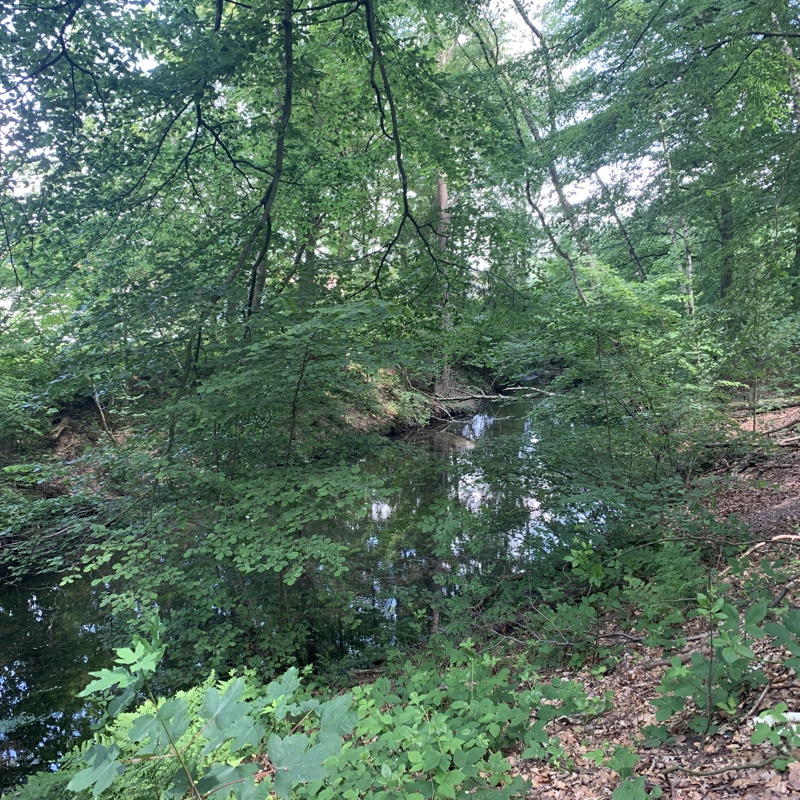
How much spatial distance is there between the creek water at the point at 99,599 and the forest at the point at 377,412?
43mm

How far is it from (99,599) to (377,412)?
3.67 meters

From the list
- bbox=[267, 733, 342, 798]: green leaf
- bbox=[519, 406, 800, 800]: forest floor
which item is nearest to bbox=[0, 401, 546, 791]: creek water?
bbox=[519, 406, 800, 800]: forest floor

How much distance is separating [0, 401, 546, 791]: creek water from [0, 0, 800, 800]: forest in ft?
0.14

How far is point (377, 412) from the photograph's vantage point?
544 centimetres

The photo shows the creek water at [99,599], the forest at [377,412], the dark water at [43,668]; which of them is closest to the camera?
the forest at [377,412]

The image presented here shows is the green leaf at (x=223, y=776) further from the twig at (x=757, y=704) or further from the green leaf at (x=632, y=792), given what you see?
the twig at (x=757, y=704)

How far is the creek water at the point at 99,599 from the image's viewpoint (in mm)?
4563

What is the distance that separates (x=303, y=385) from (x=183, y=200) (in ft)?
10.9

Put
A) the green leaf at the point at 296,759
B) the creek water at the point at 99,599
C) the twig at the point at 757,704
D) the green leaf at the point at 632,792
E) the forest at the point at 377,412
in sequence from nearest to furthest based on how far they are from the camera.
Answer: 1. the green leaf at the point at 296,759
2. the green leaf at the point at 632,792
3. the twig at the point at 757,704
4. the forest at the point at 377,412
5. the creek water at the point at 99,599

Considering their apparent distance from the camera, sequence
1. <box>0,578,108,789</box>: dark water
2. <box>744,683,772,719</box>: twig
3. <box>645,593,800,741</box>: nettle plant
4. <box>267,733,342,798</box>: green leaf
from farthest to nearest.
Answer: <box>0,578,108,789</box>: dark water, <box>744,683,772,719</box>: twig, <box>645,593,800,741</box>: nettle plant, <box>267,733,342,798</box>: green leaf

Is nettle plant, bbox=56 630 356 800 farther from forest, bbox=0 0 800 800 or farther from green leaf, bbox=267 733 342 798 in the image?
forest, bbox=0 0 800 800

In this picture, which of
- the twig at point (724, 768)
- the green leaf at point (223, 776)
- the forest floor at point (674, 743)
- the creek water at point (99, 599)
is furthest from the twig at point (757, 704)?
the creek water at point (99, 599)

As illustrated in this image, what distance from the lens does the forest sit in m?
2.54

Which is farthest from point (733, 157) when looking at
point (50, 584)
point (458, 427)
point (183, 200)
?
point (458, 427)
